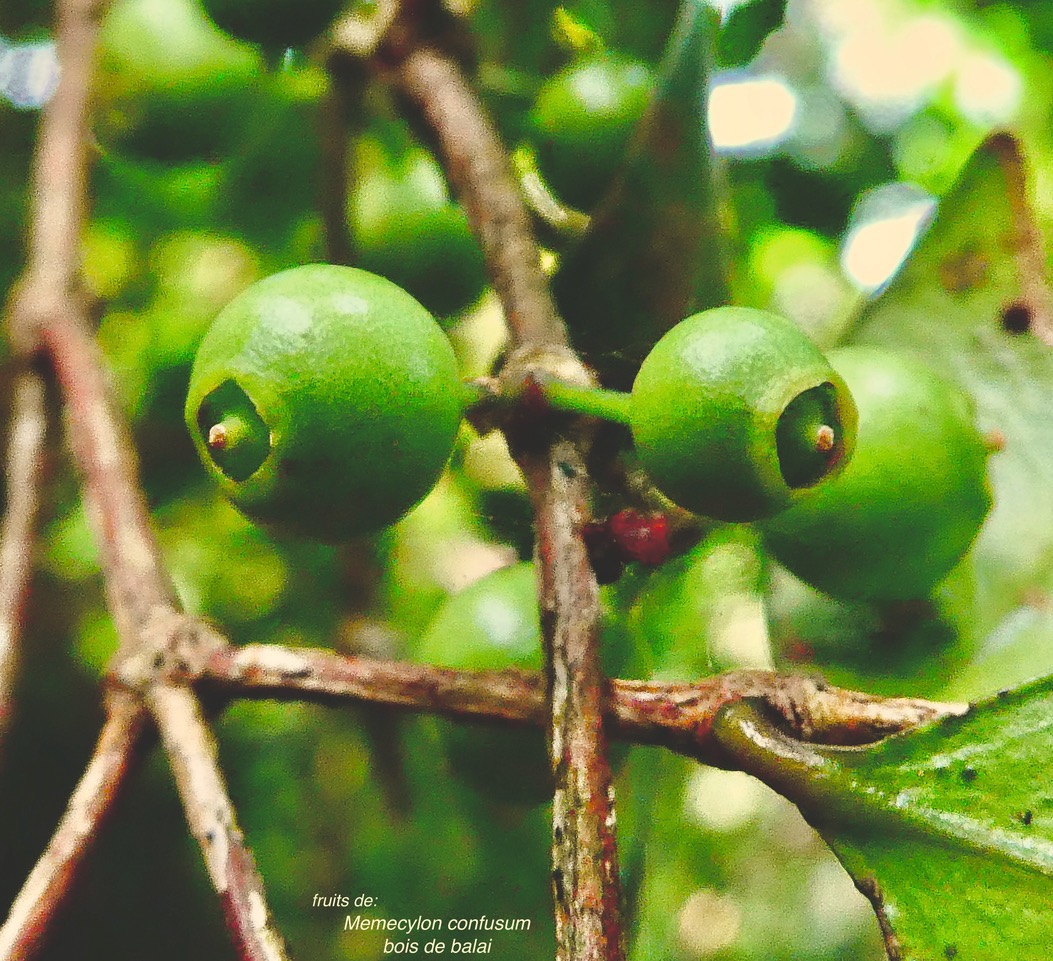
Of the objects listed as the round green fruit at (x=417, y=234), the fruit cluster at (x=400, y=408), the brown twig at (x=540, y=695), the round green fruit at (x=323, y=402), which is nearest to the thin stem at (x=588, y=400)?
the fruit cluster at (x=400, y=408)

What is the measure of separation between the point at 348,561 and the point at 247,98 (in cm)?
72

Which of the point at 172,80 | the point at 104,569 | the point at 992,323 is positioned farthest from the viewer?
the point at 172,80

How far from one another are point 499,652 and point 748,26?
2.54 feet

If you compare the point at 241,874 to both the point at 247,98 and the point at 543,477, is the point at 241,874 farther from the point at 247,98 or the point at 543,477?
the point at 247,98

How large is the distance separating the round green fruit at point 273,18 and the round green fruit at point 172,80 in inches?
6.0

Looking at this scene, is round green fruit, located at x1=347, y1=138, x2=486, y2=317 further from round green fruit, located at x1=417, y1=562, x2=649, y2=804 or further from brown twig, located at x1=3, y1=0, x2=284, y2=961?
round green fruit, located at x1=417, y1=562, x2=649, y2=804

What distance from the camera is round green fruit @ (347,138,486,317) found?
1.61m

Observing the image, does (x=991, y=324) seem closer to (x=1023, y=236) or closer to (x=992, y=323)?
(x=992, y=323)

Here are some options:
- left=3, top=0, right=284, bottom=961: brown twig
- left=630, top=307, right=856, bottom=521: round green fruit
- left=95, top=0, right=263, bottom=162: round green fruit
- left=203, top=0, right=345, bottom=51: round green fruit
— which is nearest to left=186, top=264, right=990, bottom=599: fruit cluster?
left=630, top=307, right=856, bottom=521: round green fruit

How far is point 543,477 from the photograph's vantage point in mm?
990

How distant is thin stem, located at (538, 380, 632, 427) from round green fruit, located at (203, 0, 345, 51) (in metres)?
0.70

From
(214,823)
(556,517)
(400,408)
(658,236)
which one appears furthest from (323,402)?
(658,236)

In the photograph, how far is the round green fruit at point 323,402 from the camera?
2.79 feet

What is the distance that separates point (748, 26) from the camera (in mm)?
1337
